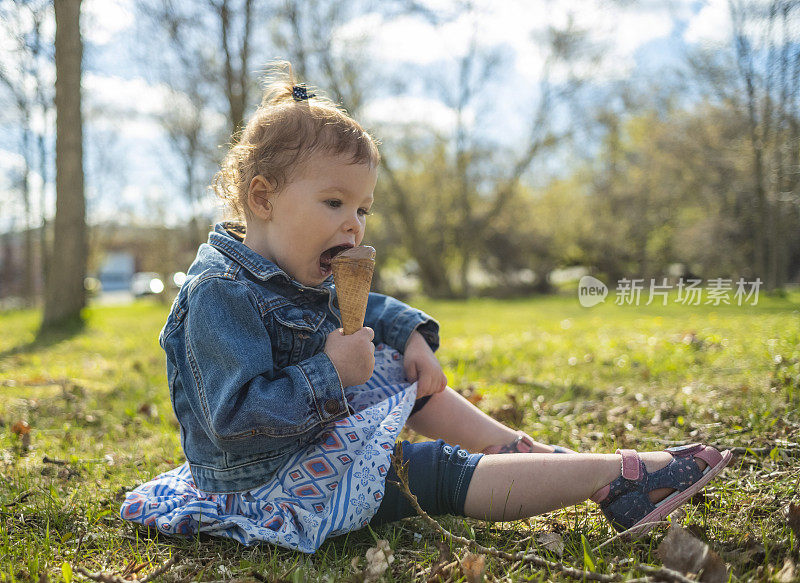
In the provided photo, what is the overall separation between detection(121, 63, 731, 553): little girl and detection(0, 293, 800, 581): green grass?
0.31 ft

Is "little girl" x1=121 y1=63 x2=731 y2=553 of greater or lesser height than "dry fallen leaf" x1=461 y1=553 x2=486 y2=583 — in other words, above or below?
above

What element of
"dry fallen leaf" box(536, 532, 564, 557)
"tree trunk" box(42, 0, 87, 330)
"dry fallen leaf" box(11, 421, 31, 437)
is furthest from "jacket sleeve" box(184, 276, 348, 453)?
"tree trunk" box(42, 0, 87, 330)

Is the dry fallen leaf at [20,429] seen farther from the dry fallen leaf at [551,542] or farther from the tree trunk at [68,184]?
the tree trunk at [68,184]

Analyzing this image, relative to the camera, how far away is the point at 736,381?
3.10 m

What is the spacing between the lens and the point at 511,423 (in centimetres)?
274

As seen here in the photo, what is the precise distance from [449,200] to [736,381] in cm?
1727

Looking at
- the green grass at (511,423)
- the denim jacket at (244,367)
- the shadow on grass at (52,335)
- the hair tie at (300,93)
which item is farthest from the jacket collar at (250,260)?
the shadow on grass at (52,335)

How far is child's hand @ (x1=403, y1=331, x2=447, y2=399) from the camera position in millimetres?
1936

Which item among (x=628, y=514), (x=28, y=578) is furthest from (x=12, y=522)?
(x=628, y=514)

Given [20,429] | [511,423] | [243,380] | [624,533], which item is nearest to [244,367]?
[243,380]

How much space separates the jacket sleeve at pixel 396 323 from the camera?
2.06 meters

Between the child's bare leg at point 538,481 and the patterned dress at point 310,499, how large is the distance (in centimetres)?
27

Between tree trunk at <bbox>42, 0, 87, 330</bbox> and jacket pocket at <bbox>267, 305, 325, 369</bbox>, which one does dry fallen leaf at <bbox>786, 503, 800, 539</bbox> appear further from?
tree trunk at <bbox>42, 0, 87, 330</bbox>

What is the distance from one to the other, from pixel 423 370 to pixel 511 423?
964 mm
